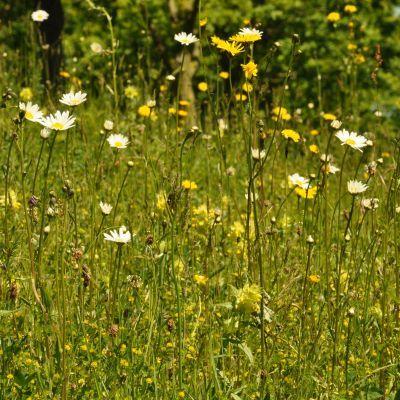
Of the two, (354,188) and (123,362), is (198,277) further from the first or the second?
(354,188)

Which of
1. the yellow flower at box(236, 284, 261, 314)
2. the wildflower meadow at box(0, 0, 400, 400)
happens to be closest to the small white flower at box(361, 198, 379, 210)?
the wildflower meadow at box(0, 0, 400, 400)

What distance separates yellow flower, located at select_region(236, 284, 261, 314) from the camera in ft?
6.07

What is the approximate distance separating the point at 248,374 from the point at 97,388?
1.56ft

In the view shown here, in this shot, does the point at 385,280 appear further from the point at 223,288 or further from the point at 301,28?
the point at 301,28

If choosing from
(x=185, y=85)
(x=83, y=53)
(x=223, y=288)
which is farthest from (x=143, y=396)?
(x=83, y=53)

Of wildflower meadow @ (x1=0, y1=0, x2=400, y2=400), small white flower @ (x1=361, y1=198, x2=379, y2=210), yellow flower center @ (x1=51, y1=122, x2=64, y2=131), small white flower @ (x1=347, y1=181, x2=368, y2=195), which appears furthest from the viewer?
small white flower @ (x1=361, y1=198, x2=379, y2=210)

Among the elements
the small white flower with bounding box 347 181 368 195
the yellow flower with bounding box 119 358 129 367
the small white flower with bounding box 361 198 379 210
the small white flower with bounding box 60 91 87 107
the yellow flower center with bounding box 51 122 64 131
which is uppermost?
the yellow flower center with bounding box 51 122 64 131

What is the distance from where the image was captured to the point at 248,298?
6.10 feet

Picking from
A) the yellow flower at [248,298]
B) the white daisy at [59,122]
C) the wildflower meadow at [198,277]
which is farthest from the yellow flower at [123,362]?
the white daisy at [59,122]

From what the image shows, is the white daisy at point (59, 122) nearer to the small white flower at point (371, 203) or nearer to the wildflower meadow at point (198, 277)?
the wildflower meadow at point (198, 277)

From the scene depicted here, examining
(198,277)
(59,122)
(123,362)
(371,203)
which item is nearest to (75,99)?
(59,122)

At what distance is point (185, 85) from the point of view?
7.07 metres

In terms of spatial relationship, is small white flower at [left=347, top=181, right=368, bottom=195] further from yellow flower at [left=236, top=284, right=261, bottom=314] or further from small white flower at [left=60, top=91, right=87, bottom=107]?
small white flower at [left=60, top=91, right=87, bottom=107]

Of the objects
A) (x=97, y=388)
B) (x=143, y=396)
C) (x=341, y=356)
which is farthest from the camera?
(x=341, y=356)
